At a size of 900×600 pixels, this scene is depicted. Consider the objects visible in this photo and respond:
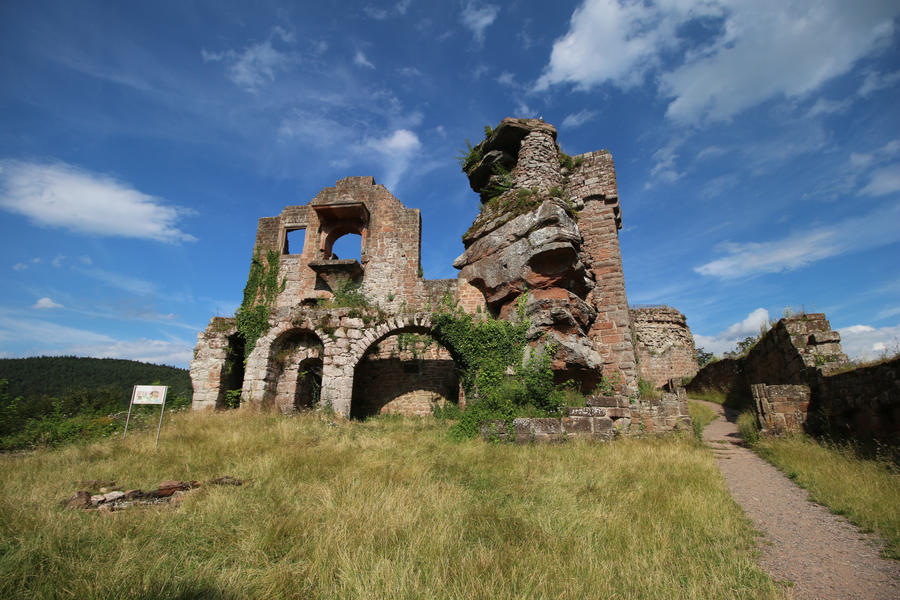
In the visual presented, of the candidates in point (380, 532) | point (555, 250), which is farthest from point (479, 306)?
point (380, 532)

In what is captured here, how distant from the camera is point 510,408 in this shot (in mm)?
8719

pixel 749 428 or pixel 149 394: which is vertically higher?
pixel 149 394

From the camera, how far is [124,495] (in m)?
4.30

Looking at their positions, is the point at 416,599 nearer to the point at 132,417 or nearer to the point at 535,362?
the point at 535,362

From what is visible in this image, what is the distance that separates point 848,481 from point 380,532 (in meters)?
6.39

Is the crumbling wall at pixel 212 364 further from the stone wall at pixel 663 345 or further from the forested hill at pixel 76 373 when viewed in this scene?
the forested hill at pixel 76 373

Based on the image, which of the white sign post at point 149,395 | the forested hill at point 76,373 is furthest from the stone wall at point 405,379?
the forested hill at point 76,373

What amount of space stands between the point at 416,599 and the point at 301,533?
1.38 metres

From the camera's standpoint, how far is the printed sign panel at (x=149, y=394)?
7.47 meters

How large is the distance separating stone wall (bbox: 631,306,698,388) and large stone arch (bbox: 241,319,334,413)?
16.7 meters

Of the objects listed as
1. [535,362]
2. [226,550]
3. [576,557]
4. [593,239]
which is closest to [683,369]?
[593,239]

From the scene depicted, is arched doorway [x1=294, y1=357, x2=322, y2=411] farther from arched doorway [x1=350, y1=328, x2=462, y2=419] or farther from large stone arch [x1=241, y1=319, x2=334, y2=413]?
arched doorway [x1=350, y1=328, x2=462, y2=419]

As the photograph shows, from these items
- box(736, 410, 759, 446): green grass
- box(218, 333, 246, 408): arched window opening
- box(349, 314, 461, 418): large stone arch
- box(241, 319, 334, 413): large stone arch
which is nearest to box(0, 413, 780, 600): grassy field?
box(736, 410, 759, 446): green grass

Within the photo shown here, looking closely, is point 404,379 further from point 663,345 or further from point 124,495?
point 663,345
